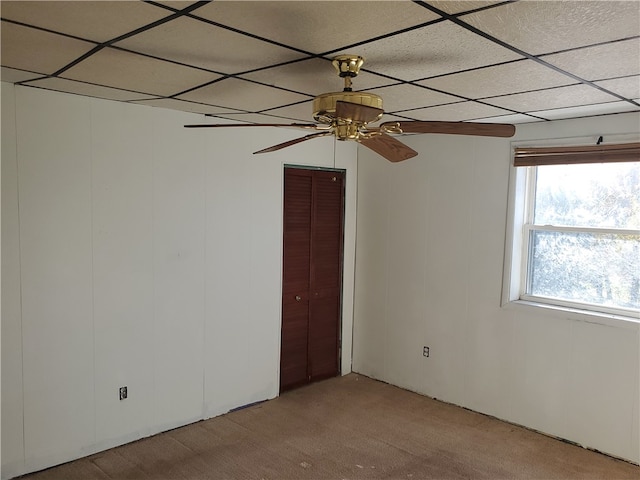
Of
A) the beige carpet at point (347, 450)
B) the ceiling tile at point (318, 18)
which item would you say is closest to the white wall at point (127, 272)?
the beige carpet at point (347, 450)

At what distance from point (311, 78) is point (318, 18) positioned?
32.3 inches

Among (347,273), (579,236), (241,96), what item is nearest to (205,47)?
(241,96)

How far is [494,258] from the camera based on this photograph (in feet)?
13.2

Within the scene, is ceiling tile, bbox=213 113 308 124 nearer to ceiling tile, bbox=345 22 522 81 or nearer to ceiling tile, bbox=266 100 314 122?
ceiling tile, bbox=266 100 314 122

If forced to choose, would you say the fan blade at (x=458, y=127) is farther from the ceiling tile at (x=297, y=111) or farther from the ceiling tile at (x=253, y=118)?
the ceiling tile at (x=253, y=118)

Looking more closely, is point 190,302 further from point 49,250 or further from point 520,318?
point 520,318

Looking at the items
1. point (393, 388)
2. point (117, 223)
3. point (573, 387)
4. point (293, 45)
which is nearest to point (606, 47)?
point (293, 45)

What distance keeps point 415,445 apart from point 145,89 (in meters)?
2.94

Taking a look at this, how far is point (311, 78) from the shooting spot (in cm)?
255

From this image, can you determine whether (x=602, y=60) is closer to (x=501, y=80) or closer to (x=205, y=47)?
(x=501, y=80)

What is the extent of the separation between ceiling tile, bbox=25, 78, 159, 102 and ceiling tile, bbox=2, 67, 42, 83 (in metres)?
0.07

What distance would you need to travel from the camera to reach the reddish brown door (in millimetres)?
4488

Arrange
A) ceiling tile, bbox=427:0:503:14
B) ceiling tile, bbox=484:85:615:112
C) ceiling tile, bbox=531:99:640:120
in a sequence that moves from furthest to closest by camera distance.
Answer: ceiling tile, bbox=531:99:640:120, ceiling tile, bbox=484:85:615:112, ceiling tile, bbox=427:0:503:14

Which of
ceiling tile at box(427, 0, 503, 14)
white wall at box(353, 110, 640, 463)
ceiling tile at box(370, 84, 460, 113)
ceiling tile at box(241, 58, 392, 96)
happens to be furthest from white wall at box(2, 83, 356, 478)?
ceiling tile at box(427, 0, 503, 14)
